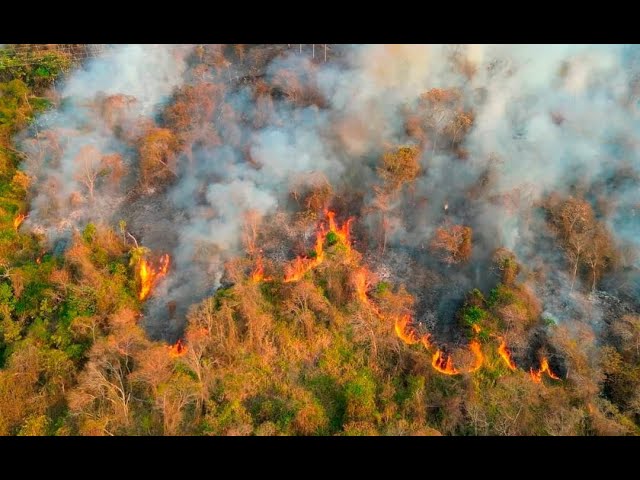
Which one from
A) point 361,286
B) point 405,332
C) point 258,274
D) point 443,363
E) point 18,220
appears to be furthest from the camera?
point 18,220

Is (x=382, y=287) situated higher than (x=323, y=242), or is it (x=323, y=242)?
(x=323, y=242)

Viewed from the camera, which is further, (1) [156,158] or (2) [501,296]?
(1) [156,158]

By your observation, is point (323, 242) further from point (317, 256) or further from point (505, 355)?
point (505, 355)

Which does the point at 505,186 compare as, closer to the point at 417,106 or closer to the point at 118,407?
the point at 417,106

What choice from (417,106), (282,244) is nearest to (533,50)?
(417,106)

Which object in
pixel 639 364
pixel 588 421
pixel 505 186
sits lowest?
pixel 588 421

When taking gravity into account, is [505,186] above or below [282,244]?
above

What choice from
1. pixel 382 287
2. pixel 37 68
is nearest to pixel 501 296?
pixel 382 287
